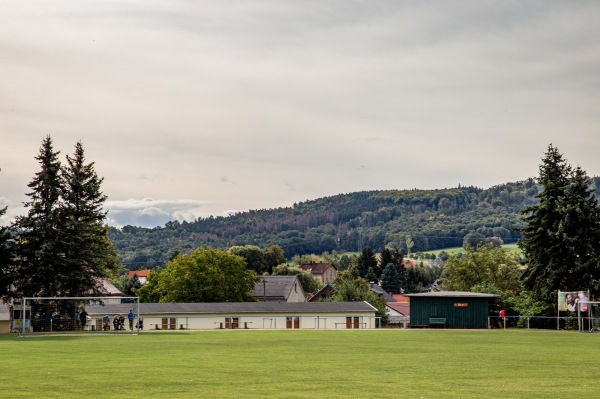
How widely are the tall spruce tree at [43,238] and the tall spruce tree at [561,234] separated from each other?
36076 millimetres

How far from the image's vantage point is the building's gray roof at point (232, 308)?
9275 cm

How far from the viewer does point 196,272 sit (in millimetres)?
102625

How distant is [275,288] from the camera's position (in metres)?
135

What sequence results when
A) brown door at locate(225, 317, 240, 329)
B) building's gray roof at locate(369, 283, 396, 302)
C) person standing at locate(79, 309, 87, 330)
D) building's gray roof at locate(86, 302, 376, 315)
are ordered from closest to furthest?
person standing at locate(79, 309, 87, 330) < brown door at locate(225, 317, 240, 329) < building's gray roof at locate(86, 302, 376, 315) < building's gray roof at locate(369, 283, 396, 302)

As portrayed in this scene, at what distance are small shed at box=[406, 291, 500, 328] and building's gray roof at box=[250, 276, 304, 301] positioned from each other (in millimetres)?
52372

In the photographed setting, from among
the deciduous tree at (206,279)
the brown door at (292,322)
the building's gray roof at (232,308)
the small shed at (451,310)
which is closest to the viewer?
the small shed at (451,310)

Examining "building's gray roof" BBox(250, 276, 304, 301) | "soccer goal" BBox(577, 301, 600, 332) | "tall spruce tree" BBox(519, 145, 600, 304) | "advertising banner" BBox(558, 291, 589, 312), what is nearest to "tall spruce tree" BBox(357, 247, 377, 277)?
"building's gray roof" BBox(250, 276, 304, 301)

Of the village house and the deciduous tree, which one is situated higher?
the deciduous tree

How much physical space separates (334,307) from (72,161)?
123ft

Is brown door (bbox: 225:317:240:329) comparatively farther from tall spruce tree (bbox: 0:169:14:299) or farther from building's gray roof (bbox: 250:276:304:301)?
building's gray roof (bbox: 250:276:304:301)

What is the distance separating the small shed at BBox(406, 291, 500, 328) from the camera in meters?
78.0

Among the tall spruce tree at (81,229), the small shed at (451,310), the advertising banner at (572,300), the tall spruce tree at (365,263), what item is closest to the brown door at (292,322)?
the small shed at (451,310)

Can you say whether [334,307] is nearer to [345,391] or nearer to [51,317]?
[51,317]

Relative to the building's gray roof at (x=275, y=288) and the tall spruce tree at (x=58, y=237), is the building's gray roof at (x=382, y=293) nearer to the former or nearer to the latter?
the building's gray roof at (x=275, y=288)
